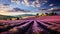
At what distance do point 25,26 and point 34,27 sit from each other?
0.11m

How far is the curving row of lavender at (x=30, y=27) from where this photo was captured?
1405 mm

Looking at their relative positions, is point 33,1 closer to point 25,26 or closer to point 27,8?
point 27,8

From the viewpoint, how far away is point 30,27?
1.44 meters

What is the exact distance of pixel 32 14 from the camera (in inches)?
58.7

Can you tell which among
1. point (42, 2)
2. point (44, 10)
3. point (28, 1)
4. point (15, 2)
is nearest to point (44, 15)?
point (44, 10)

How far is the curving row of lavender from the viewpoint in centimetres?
141

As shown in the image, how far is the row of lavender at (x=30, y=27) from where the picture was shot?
140cm

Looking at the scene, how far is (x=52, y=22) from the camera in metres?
1.45

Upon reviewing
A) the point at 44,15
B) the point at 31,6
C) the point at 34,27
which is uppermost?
the point at 31,6

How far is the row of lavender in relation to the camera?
1404 mm

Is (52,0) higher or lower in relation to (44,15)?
higher

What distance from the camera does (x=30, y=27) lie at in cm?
144

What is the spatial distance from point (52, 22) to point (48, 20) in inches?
2.2

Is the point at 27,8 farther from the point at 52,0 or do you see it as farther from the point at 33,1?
the point at 52,0
